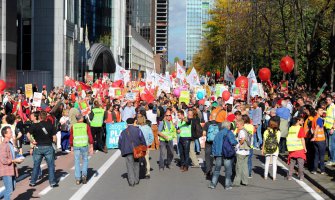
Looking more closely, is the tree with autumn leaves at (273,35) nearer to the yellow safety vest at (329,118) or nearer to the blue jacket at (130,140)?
the yellow safety vest at (329,118)

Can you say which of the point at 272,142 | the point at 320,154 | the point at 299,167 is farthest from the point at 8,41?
the point at 299,167

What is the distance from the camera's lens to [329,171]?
580 inches

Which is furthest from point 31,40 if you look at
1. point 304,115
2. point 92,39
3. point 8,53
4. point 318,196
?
point 318,196

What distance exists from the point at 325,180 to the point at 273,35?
127 feet

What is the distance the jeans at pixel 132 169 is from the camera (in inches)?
512

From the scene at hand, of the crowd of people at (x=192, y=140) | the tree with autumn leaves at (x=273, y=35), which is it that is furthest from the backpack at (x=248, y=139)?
the tree with autumn leaves at (x=273, y=35)

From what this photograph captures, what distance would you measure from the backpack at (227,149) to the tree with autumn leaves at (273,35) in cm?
2738

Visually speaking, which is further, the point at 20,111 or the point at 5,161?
the point at 20,111

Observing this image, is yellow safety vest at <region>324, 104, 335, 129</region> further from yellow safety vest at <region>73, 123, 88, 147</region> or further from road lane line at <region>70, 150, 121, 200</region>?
yellow safety vest at <region>73, 123, 88, 147</region>

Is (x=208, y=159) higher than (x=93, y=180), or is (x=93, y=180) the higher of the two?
(x=208, y=159)

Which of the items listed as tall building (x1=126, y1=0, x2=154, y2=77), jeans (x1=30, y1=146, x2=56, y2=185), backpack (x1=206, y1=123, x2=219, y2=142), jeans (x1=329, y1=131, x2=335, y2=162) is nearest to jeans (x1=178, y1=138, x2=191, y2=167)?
backpack (x1=206, y1=123, x2=219, y2=142)

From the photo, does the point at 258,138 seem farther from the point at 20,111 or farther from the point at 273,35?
the point at 273,35

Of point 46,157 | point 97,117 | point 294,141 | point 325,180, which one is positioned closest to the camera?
point 46,157

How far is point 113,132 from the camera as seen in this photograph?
65.9 ft
